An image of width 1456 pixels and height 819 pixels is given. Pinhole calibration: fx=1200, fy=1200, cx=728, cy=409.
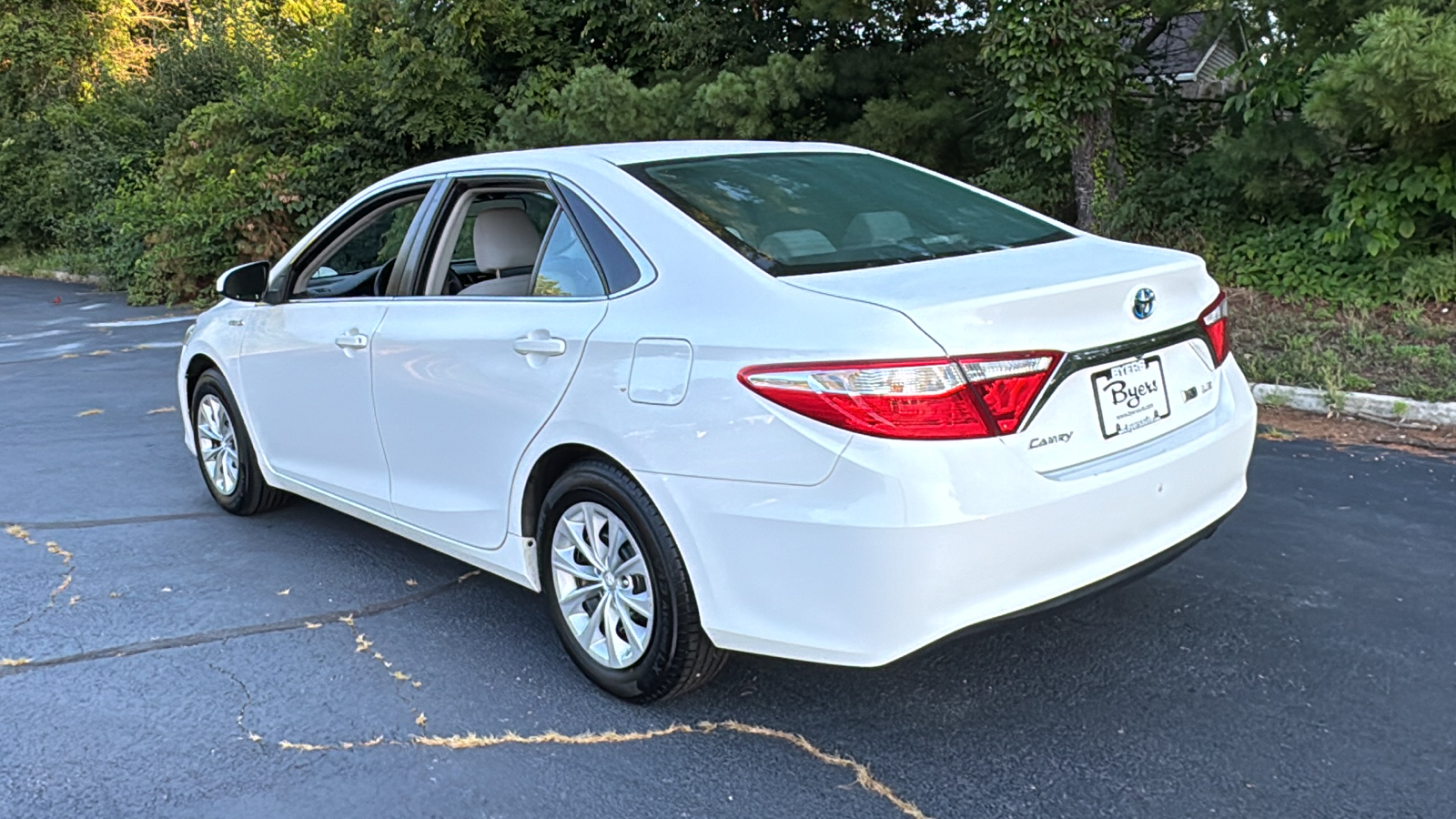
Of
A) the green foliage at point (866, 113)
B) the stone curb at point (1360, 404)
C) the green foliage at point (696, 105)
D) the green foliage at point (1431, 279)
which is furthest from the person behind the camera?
the green foliage at point (696, 105)

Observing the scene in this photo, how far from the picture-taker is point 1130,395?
A: 3043 millimetres

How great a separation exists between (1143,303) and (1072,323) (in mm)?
315

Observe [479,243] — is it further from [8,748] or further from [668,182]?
[8,748]

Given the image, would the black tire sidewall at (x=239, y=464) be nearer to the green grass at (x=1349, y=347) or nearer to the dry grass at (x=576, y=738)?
the dry grass at (x=576, y=738)

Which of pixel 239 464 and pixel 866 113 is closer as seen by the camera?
pixel 239 464

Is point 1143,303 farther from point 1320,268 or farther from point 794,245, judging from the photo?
point 1320,268

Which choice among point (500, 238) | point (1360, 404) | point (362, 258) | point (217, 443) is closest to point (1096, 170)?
point (1360, 404)

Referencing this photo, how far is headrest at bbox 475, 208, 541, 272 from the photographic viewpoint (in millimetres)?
4133

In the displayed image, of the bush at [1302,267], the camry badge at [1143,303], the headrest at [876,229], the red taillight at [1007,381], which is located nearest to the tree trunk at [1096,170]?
the bush at [1302,267]

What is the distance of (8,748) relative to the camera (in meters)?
3.29

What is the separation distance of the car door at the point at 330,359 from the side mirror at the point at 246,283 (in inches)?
3.5

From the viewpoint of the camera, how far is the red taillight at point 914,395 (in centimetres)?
270

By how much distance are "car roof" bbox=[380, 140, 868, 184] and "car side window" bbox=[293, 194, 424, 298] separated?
330 millimetres

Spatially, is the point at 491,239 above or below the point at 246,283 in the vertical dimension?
above
